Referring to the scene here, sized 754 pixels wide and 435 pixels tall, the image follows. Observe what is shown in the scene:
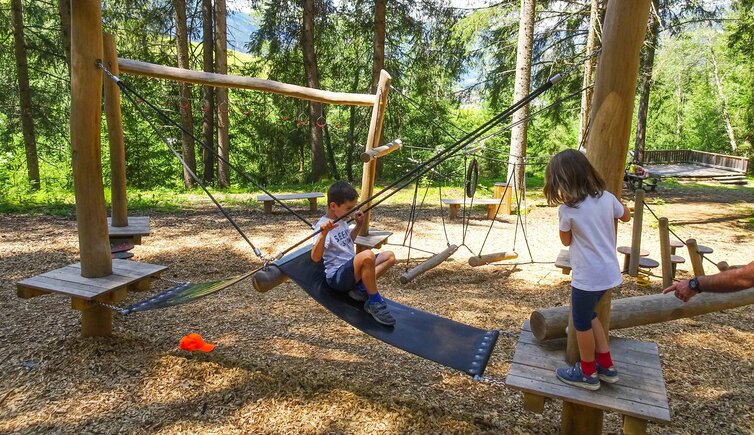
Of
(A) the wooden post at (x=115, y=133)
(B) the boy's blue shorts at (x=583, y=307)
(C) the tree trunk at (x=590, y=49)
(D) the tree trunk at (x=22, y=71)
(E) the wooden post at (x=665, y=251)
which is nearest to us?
(B) the boy's blue shorts at (x=583, y=307)

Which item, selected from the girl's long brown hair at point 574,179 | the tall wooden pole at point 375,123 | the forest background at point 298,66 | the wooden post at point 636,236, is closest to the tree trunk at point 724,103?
the forest background at point 298,66

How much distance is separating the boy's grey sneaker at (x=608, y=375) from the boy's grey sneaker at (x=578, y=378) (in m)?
0.04

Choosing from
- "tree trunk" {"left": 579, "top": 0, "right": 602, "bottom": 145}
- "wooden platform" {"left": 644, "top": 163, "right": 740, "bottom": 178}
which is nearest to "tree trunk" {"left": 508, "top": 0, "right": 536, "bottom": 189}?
"tree trunk" {"left": 579, "top": 0, "right": 602, "bottom": 145}

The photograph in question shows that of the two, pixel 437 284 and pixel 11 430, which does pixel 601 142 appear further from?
pixel 437 284

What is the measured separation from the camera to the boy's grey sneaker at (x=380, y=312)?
3303 mm

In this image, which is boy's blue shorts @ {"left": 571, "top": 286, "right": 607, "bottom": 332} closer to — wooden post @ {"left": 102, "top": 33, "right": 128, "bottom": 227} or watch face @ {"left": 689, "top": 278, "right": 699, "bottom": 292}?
Answer: watch face @ {"left": 689, "top": 278, "right": 699, "bottom": 292}

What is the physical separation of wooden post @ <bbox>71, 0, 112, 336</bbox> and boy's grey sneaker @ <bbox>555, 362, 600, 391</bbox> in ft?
10.6

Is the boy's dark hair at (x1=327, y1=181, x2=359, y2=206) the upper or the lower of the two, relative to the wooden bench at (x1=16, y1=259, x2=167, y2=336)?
upper

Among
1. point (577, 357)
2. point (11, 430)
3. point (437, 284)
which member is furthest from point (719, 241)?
point (11, 430)

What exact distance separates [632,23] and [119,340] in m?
4.09

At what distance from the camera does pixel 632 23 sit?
7.45 feet

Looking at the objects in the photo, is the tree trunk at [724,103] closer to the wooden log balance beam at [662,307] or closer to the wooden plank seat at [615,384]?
the wooden log balance beam at [662,307]

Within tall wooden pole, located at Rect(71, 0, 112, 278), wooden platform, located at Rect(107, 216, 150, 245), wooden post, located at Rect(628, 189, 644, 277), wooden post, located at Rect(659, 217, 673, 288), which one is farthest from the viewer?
wooden post, located at Rect(628, 189, 644, 277)

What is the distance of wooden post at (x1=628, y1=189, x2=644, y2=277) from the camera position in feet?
19.9
